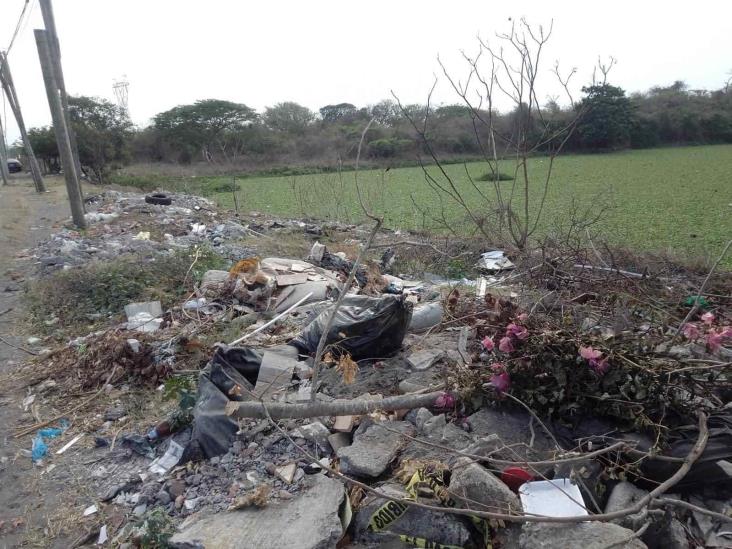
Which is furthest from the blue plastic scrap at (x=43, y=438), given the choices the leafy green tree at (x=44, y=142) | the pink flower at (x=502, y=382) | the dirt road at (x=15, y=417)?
the leafy green tree at (x=44, y=142)

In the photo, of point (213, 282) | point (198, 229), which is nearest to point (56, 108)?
point (198, 229)

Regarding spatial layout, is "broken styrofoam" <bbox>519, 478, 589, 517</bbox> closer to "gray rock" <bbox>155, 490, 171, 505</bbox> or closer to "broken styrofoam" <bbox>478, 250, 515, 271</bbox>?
"gray rock" <bbox>155, 490, 171, 505</bbox>

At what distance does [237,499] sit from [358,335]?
55.7 inches

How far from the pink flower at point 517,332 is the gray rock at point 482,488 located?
633 millimetres

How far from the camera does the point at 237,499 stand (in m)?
2.28

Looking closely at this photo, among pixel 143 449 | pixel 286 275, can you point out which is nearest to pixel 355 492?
pixel 143 449

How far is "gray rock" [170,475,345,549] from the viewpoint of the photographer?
2.02 m

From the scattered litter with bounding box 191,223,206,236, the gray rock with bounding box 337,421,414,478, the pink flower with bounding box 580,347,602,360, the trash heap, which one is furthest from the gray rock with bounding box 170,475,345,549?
the scattered litter with bounding box 191,223,206,236

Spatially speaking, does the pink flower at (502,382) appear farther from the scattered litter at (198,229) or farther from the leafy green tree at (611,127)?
the leafy green tree at (611,127)

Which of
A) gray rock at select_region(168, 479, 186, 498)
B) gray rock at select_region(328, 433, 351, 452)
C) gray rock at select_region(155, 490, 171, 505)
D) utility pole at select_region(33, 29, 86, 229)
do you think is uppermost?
utility pole at select_region(33, 29, 86, 229)

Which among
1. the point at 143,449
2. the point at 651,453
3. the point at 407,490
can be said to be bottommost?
the point at 143,449

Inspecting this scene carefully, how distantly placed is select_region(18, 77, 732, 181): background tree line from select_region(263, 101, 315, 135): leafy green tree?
0.25 feet

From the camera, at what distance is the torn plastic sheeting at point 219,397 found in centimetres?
273

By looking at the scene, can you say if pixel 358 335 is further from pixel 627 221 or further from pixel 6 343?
pixel 627 221
